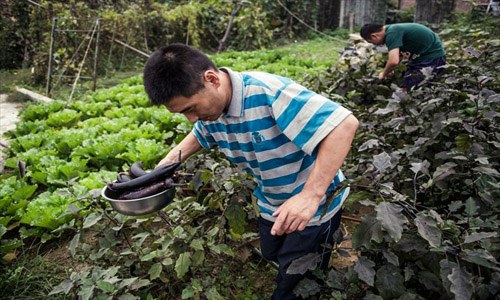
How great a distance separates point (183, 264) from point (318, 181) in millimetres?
1079

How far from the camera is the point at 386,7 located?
60.0 ft

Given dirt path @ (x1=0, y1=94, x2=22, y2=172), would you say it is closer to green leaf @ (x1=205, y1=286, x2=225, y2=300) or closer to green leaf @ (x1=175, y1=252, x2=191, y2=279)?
green leaf @ (x1=175, y1=252, x2=191, y2=279)

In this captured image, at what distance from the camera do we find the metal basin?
1767 millimetres

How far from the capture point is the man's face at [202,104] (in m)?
1.60

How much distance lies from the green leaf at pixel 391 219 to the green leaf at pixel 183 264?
1.21 metres

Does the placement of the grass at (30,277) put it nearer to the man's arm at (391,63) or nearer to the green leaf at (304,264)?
the green leaf at (304,264)

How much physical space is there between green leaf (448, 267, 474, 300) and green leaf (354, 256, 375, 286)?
1.05ft

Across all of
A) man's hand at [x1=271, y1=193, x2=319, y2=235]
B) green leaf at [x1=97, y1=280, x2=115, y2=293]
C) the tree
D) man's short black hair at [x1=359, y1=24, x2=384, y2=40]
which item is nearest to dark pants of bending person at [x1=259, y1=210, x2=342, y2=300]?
man's hand at [x1=271, y1=193, x2=319, y2=235]

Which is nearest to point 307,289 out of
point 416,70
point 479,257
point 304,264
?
point 304,264

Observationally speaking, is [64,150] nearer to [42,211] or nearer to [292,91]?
[42,211]

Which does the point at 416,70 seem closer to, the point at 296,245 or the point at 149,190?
the point at 296,245

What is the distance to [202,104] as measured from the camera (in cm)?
163

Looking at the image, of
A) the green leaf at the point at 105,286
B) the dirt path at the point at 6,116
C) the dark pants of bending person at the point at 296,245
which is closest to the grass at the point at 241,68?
the dirt path at the point at 6,116

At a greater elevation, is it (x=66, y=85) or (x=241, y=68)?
(x=241, y=68)
